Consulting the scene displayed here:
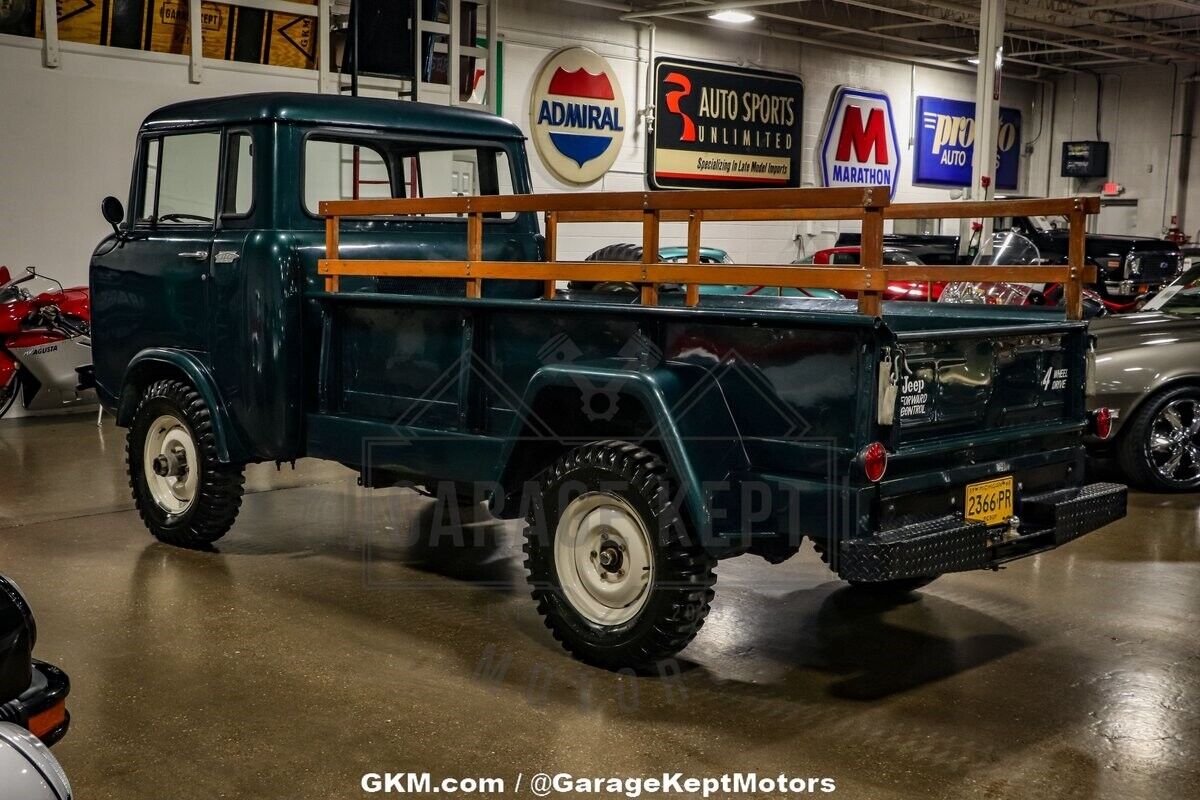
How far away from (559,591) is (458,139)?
2688mm

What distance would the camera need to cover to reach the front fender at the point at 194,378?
582 centimetres

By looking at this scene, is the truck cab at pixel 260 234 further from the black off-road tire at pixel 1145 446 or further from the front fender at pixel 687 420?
the black off-road tire at pixel 1145 446

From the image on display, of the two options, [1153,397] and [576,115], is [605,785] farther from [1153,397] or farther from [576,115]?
[576,115]

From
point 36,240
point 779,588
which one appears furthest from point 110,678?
point 36,240

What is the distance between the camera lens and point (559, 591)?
4.62 metres

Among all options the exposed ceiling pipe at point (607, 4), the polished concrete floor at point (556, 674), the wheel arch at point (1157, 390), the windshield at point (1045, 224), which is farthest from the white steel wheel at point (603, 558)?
the exposed ceiling pipe at point (607, 4)

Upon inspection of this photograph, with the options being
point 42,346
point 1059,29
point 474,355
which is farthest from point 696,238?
point 1059,29

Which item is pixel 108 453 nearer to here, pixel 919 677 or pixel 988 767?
pixel 919 677

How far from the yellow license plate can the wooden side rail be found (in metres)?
0.80

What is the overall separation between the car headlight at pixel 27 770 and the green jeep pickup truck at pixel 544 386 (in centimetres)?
244

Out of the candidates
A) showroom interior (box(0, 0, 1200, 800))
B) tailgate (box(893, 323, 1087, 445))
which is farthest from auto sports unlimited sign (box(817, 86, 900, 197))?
tailgate (box(893, 323, 1087, 445))

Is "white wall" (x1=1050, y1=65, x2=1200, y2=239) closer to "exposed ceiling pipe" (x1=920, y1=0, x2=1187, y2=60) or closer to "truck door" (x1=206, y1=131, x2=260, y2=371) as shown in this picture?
"exposed ceiling pipe" (x1=920, y1=0, x2=1187, y2=60)

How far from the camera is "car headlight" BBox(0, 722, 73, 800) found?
1.97 meters

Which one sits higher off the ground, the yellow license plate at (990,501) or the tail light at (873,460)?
the tail light at (873,460)
